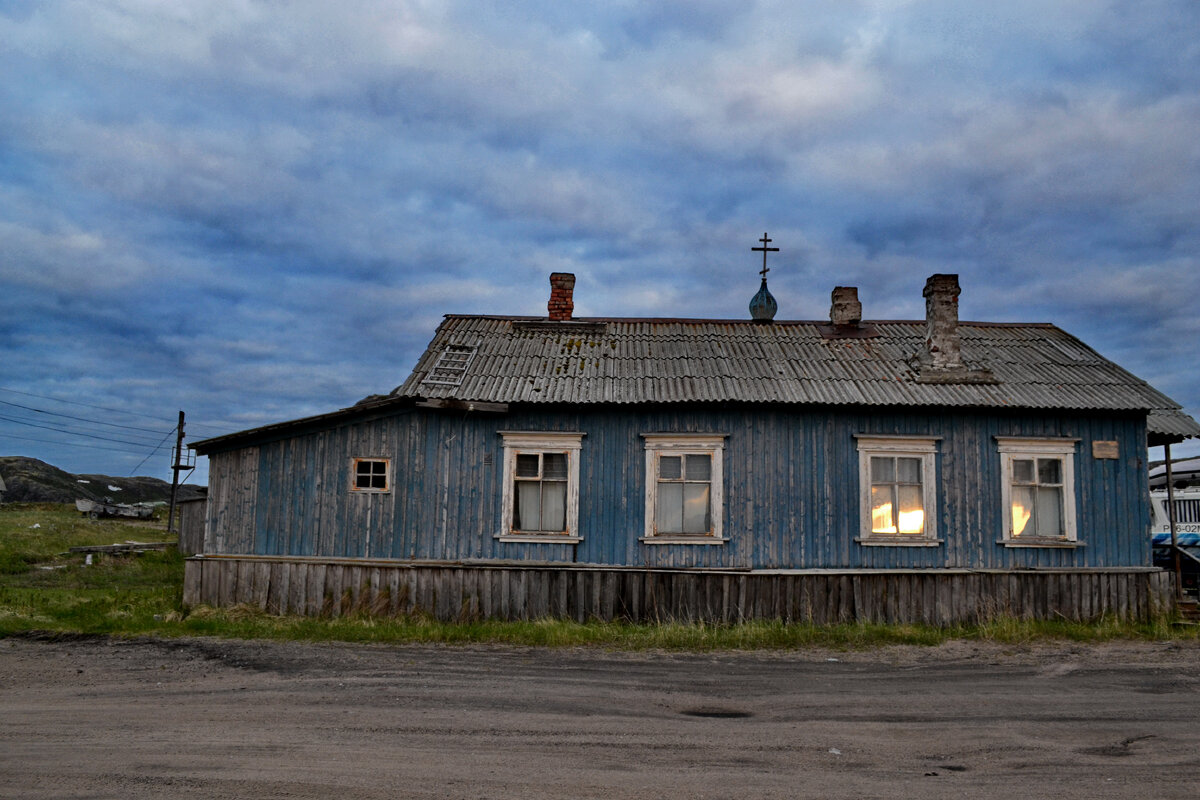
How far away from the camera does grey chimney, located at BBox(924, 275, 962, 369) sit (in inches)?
590

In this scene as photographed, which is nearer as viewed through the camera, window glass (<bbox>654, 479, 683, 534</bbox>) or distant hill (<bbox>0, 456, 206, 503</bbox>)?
window glass (<bbox>654, 479, 683, 534</bbox>)

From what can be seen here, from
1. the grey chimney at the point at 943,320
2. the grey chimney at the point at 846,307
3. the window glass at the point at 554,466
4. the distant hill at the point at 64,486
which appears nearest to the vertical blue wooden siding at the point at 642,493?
the window glass at the point at 554,466

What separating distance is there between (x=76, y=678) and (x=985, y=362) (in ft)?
48.4

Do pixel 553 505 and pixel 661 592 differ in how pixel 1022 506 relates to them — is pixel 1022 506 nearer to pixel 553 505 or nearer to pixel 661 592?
pixel 661 592

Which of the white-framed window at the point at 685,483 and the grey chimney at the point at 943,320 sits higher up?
the grey chimney at the point at 943,320

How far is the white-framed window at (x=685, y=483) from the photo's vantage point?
13578 millimetres

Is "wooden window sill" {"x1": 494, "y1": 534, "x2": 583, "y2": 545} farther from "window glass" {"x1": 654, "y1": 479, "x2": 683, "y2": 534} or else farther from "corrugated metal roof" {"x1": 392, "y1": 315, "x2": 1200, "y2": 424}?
"corrugated metal roof" {"x1": 392, "y1": 315, "x2": 1200, "y2": 424}

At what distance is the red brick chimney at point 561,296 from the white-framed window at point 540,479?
426 centimetres

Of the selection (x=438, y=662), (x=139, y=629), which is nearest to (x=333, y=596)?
(x=139, y=629)

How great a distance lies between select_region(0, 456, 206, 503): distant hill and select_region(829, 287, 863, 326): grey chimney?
37948 mm

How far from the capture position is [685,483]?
13727mm

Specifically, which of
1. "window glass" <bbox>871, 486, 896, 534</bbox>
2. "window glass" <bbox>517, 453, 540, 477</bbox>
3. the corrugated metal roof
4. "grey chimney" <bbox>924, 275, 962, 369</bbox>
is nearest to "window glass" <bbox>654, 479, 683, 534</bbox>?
the corrugated metal roof

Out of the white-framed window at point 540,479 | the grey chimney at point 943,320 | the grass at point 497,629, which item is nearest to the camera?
the grass at point 497,629

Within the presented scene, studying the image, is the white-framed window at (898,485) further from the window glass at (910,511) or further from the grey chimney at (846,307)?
the grey chimney at (846,307)
